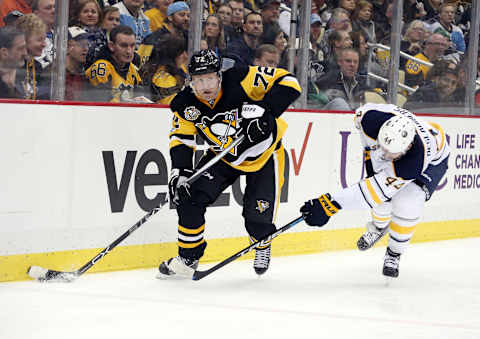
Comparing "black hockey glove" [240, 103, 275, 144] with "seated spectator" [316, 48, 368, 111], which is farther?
"seated spectator" [316, 48, 368, 111]

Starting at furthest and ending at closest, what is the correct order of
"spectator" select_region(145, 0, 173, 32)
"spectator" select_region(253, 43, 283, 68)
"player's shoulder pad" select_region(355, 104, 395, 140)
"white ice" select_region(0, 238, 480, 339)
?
"spectator" select_region(253, 43, 283, 68) → "spectator" select_region(145, 0, 173, 32) → "player's shoulder pad" select_region(355, 104, 395, 140) → "white ice" select_region(0, 238, 480, 339)

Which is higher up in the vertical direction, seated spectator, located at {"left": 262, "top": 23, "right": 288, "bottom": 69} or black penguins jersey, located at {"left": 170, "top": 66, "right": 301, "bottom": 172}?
seated spectator, located at {"left": 262, "top": 23, "right": 288, "bottom": 69}

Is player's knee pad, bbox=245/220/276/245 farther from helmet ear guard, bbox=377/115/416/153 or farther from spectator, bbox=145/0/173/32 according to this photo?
spectator, bbox=145/0/173/32

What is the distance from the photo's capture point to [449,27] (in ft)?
21.6

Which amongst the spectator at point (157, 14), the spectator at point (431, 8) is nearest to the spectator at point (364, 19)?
the spectator at point (431, 8)

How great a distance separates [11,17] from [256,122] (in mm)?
1232

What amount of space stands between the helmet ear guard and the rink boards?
4.17ft

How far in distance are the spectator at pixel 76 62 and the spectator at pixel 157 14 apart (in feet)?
1.41

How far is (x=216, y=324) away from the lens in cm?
329

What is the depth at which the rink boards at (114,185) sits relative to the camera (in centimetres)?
399

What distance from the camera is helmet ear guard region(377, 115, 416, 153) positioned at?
385cm

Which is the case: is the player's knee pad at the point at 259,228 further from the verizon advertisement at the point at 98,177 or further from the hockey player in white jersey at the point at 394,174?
the verizon advertisement at the point at 98,177

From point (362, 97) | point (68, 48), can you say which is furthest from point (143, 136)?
point (362, 97)

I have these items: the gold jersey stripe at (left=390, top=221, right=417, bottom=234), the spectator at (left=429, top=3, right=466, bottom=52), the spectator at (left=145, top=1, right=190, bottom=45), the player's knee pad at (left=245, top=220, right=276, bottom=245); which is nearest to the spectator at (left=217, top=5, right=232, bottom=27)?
the spectator at (left=145, top=1, right=190, bottom=45)
